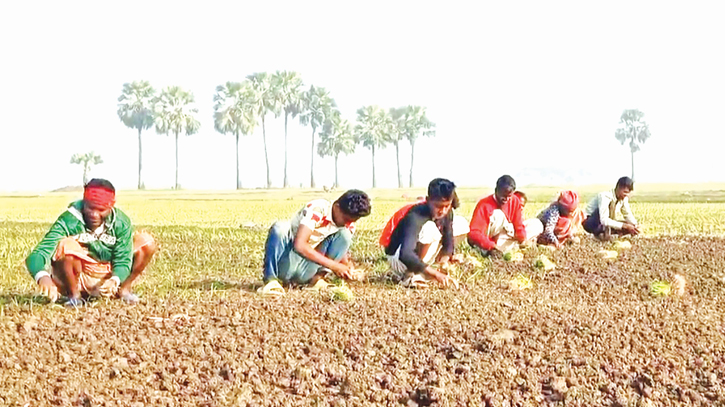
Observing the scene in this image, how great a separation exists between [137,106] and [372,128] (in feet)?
73.3

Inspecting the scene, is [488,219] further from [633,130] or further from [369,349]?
[633,130]

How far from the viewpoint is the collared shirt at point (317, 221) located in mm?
7523

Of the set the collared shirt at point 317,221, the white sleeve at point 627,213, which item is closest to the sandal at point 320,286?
the collared shirt at point 317,221

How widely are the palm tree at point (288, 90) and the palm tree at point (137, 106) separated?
1098 centimetres

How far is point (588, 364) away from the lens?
16.5ft

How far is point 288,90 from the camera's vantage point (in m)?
84.2

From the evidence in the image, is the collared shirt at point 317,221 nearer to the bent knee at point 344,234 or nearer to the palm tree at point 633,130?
the bent knee at point 344,234

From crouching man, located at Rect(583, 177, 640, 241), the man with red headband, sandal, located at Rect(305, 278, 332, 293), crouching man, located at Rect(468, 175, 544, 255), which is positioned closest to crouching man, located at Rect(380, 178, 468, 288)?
sandal, located at Rect(305, 278, 332, 293)

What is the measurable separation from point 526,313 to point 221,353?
2.07m

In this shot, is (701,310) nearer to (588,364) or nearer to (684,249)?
(588,364)

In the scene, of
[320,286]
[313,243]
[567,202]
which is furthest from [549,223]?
[313,243]

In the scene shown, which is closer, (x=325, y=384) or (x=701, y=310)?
(x=325, y=384)

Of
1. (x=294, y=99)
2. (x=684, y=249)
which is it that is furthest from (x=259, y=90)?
(x=684, y=249)

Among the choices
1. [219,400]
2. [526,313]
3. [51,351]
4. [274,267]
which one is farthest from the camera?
[274,267]
